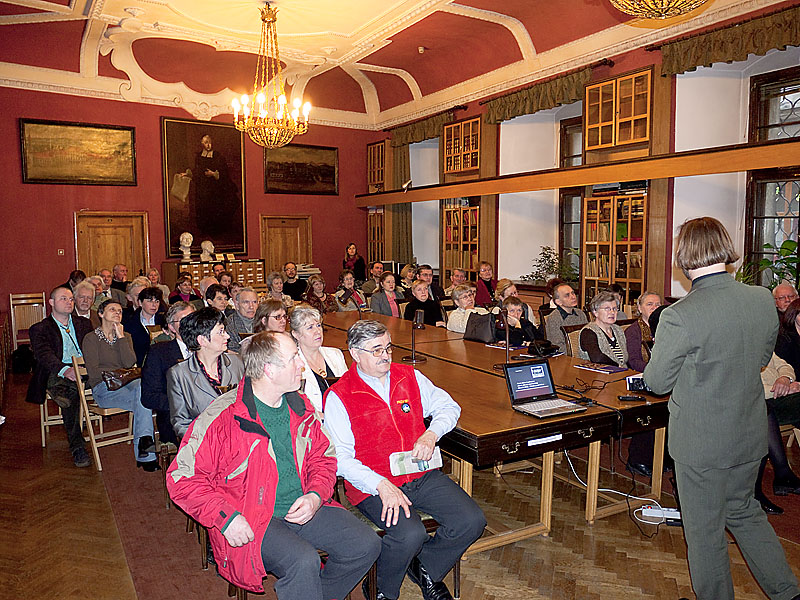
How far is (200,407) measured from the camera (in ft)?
11.7

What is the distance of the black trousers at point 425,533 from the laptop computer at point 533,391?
0.61 meters

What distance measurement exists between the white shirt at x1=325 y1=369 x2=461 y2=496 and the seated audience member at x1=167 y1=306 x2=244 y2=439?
1.02 metres

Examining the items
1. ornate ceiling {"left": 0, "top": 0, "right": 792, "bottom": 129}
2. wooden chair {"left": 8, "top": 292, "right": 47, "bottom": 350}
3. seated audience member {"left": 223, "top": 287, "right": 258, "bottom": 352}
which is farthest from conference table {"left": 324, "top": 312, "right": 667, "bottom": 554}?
wooden chair {"left": 8, "top": 292, "right": 47, "bottom": 350}

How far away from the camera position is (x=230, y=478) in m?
2.57

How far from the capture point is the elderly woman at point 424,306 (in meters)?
7.35

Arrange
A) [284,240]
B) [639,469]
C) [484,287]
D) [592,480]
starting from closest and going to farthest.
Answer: [592,480] → [639,469] → [484,287] → [284,240]

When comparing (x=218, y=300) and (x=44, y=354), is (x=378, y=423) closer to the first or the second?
(x=44, y=354)

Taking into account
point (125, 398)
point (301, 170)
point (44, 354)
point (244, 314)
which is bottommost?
point (125, 398)

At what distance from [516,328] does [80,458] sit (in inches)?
149

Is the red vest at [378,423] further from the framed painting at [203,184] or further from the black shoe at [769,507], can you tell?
the framed painting at [203,184]

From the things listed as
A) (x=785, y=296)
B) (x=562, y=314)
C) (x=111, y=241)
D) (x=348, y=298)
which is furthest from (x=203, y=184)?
(x=785, y=296)

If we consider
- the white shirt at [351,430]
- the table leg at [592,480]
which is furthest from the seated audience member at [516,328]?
the white shirt at [351,430]

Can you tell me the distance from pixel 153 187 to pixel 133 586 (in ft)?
34.7

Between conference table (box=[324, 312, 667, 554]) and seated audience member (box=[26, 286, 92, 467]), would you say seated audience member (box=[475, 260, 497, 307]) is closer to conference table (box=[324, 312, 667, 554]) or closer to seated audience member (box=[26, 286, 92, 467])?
conference table (box=[324, 312, 667, 554])
